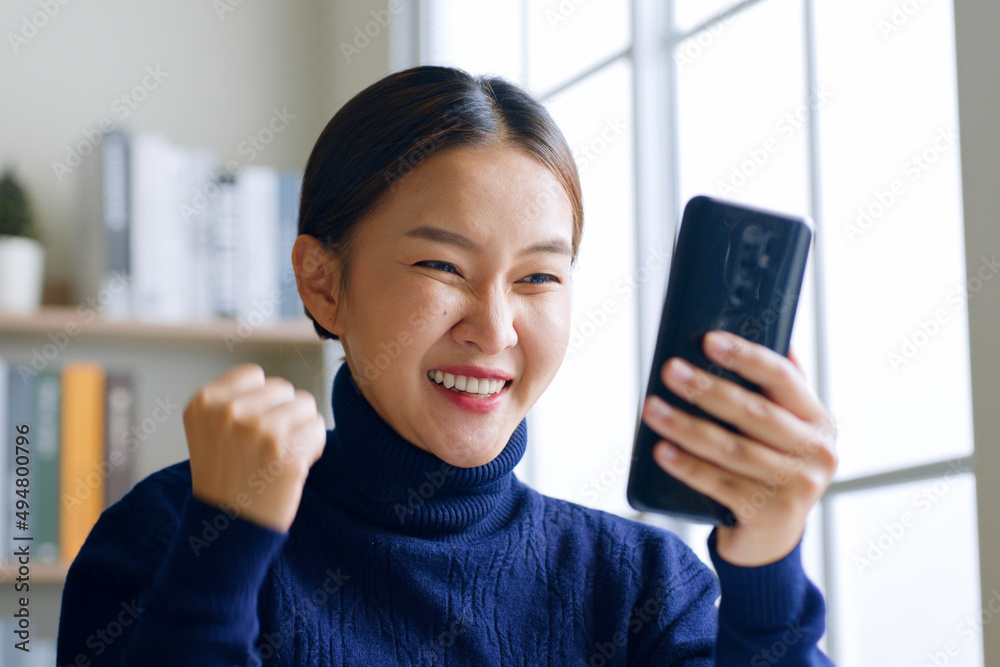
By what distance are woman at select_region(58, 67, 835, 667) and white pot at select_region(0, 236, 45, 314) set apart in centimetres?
121

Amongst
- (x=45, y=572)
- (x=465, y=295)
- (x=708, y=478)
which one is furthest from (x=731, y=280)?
(x=45, y=572)

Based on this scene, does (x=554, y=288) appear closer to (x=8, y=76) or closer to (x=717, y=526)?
(x=717, y=526)

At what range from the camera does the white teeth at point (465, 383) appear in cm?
108

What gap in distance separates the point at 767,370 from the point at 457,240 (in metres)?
0.34

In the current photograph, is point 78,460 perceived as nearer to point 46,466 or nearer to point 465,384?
point 46,466

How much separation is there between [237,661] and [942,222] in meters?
0.94

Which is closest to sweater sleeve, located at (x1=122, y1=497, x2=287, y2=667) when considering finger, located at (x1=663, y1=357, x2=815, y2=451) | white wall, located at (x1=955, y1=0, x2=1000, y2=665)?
finger, located at (x1=663, y1=357, x2=815, y2=451)

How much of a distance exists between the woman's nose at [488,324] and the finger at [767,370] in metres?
0.24

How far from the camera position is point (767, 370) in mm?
851

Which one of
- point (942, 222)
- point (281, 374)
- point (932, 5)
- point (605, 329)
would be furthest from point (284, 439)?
point (281, 374)

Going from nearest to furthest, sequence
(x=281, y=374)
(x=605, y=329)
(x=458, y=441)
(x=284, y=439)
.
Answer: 1. (x=284, y=439)
2. (x=458, y=441)
3. (x=605, y=329)
4. (x=281, y=374)

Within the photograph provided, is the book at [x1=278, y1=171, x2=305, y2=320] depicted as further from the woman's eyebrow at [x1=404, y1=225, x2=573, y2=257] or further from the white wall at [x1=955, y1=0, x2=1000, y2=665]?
the white wall at [x1=955, y1=0, x2=1000, y2=665]

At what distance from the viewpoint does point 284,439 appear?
870mm

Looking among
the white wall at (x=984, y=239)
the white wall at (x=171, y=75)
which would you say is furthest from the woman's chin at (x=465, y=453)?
the white wall at (x=171, y=75)
